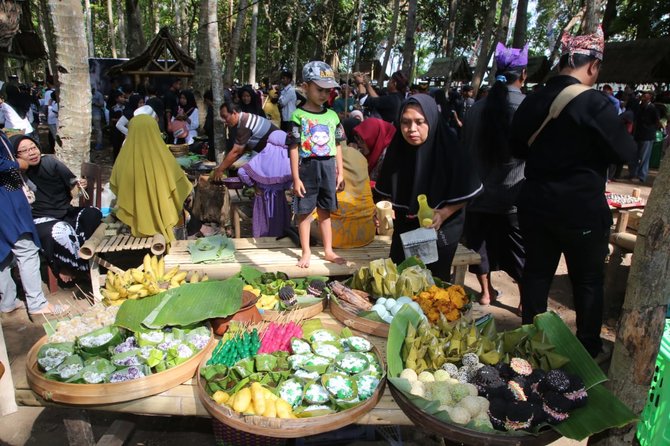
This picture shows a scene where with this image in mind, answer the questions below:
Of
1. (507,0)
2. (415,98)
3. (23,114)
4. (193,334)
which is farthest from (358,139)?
(23,114)

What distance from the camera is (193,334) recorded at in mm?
2447

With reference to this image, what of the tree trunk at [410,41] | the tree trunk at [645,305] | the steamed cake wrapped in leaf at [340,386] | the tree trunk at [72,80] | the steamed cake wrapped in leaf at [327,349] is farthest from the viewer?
the tree trunk at [410,41]

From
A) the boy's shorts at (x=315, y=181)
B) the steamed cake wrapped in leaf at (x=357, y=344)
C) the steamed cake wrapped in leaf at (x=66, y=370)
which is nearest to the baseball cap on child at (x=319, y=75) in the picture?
the boy's shorts at (x=315, y=181)

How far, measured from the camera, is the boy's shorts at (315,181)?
358cm

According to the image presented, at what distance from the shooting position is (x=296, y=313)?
108 inches

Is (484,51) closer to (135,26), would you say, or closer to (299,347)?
(299,347)

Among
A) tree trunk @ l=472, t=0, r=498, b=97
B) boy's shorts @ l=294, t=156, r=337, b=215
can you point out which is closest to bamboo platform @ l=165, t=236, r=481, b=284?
boy's shorts @ l=294, t=156, r=337, b=215

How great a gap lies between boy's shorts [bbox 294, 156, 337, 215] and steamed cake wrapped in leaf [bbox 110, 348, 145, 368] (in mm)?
1748

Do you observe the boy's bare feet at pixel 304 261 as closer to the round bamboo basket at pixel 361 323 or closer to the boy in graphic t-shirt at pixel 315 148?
the boy in graphic t-shirt at pixel 315 148

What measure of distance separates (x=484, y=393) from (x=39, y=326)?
155 inches

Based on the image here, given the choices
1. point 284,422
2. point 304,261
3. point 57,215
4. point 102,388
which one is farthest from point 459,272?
point 57,215

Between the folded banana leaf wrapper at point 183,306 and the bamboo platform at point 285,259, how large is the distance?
1063 mm

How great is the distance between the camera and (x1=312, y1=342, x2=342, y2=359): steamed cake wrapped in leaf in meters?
2.29

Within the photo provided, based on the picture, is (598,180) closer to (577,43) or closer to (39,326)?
(577,43)
